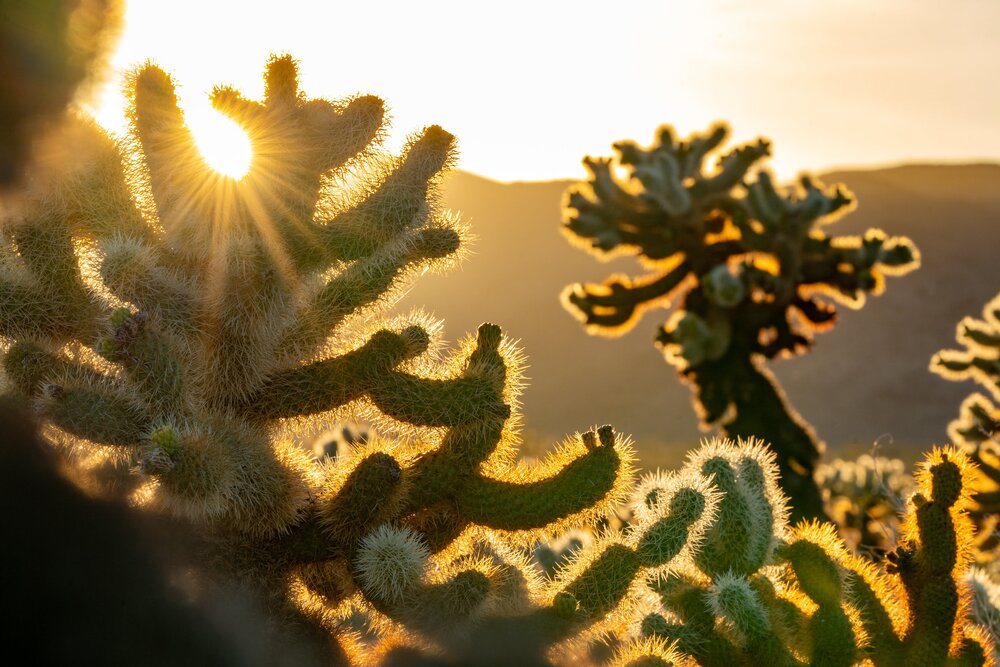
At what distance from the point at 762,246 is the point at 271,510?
7546 millimetres

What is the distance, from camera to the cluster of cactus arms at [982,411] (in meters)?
7.05

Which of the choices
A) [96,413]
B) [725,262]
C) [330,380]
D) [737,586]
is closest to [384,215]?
[330,380]

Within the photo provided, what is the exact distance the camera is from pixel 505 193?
65.6 m

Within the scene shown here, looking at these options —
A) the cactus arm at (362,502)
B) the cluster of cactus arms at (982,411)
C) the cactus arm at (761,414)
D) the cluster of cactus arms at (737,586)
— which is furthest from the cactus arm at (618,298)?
the cactus arm at (362,502)

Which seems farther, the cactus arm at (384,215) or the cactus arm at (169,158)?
the cactus arm at (384,215)

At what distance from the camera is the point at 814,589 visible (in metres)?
2.70

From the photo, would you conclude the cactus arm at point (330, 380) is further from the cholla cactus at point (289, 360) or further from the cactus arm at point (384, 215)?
the cactus arm at point (384, 215)

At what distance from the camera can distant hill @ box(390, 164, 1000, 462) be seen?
138 ft

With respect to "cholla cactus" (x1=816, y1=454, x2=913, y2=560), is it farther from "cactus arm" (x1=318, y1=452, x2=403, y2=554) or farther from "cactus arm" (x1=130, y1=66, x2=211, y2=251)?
"cactus arm" (x1=130, y1=66, x2=211, y2=251)

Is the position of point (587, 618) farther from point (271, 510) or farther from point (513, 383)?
point (271, 510)

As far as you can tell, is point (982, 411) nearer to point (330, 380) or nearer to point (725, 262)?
point (725, 262)

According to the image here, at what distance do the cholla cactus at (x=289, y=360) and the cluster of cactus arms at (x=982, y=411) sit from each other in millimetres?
5191

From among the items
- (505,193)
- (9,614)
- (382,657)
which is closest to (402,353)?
(382,657)

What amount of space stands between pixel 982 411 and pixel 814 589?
5.89 metres
